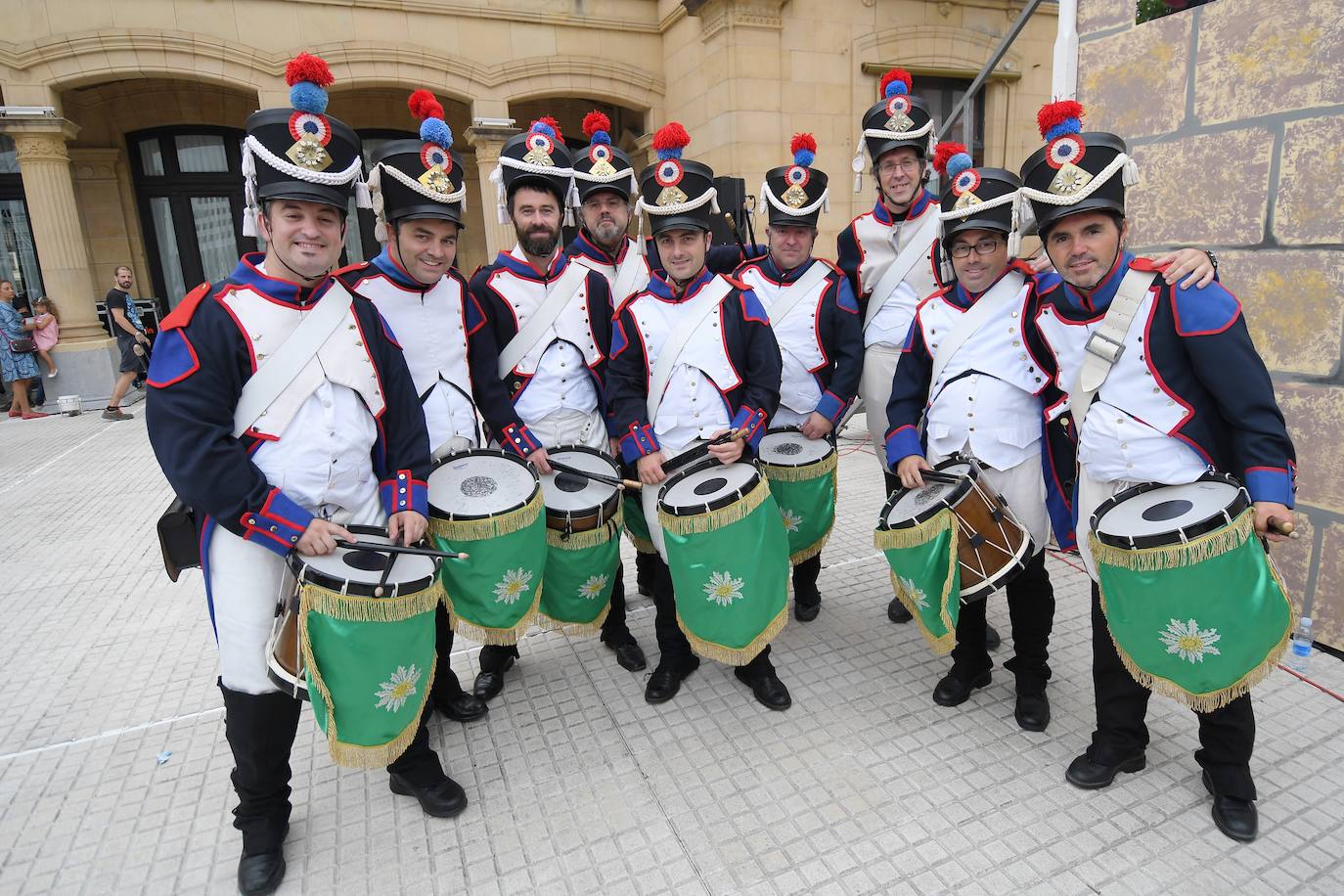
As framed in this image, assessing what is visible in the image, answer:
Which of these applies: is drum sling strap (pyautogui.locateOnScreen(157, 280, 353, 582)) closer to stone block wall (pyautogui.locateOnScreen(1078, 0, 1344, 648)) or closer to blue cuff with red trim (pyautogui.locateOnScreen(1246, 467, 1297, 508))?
blue cuff with red trim (pyautogui.locateOnScreen(1246, 467, 1297, 508))

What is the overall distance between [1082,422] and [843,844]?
1509 mm

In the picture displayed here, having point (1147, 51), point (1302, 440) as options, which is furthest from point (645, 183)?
point (1302, 440)

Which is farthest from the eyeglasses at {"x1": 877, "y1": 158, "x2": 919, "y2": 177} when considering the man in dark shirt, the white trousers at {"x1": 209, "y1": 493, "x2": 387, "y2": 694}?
the man in dark shirt

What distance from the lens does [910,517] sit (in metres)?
2.54

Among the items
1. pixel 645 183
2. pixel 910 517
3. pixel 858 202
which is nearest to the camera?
pixel 910 517

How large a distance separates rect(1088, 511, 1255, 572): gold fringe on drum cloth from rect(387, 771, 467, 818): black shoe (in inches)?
86.3

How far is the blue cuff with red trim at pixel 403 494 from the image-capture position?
2428 mm

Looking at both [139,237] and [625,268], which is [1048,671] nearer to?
[625,268]

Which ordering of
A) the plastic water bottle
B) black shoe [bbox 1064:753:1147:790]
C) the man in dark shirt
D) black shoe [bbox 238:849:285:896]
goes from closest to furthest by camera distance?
black shoe [bbox 238:849:285:896] → black shoe [bbox 1064:753:1147:790] → the plastic water bottle → the man in dark shirt

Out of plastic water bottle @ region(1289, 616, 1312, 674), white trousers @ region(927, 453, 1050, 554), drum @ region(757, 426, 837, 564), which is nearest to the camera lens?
white trousers @ region(927, 453, 1050, 554)

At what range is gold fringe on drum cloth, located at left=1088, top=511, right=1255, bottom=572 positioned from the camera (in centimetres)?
196

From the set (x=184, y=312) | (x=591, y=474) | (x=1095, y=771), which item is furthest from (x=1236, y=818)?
(x=184, y=312)

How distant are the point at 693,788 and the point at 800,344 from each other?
195 cm

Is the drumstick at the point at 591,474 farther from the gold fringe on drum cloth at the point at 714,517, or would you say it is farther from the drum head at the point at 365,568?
the drum head at the point at 365,568
